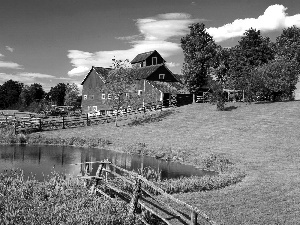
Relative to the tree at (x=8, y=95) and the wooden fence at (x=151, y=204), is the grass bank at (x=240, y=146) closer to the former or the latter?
the wooden fence at (x=151, y=204)

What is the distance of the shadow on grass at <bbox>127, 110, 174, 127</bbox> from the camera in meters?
49.3

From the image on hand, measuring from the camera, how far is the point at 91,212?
1047 centimetres

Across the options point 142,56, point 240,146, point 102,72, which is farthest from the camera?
point 142,56

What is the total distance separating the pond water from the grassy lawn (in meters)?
3.15

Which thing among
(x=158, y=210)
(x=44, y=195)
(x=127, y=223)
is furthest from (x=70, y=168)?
(x=127, y=223)

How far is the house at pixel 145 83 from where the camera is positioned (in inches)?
2497

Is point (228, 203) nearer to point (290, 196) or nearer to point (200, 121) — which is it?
point (290, 196)

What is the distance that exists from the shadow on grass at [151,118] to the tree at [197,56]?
27.9 feet

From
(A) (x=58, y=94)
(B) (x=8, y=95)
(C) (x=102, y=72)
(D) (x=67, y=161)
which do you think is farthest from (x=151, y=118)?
(B) (x=8, y=95)

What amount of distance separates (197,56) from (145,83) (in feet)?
39.8

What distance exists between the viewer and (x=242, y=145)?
33.4 meters

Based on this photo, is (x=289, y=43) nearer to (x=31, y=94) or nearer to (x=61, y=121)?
(x=61, y=121)

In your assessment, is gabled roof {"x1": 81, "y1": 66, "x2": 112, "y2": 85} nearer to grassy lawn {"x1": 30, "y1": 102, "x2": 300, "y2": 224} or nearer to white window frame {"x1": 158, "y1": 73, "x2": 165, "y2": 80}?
white window frame {"x1": 158, "y1": 73, "x2": 165, "y2": 80}

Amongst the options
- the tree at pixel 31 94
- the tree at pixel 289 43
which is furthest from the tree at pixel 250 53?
the tree at pixel 31 94
